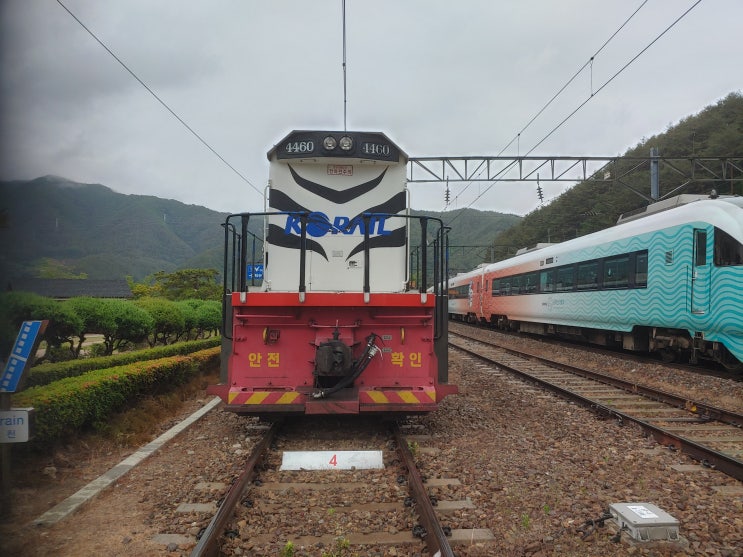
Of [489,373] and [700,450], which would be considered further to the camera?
[489,373]

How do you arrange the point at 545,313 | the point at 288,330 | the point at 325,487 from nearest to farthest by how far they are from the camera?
the point at 325,487, the point at 288,330, the point at 545,313

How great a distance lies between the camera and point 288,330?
18.8 feet

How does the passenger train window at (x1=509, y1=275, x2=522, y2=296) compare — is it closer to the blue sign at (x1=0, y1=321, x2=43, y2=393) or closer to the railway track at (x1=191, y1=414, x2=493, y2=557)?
the railway track at (x1=191, y1=414, x2=493, y2=557)

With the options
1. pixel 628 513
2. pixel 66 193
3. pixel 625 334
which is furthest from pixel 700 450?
pixel 625 334

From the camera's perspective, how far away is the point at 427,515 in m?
3.62

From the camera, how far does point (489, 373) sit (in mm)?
11305

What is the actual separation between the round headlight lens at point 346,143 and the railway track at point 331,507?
11.6 feet

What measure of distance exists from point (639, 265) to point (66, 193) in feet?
39.9

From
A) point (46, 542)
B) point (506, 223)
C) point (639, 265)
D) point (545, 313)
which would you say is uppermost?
point (506, 223)

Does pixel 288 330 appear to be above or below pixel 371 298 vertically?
below

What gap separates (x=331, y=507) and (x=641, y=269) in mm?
10753

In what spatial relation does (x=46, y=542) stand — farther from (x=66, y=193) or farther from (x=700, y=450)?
(x=700, y=450)

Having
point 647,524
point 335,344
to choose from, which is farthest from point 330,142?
point 647,524

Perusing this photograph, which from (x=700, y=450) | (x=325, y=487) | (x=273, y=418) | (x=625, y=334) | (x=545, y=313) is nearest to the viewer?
(x=325, y=487)
